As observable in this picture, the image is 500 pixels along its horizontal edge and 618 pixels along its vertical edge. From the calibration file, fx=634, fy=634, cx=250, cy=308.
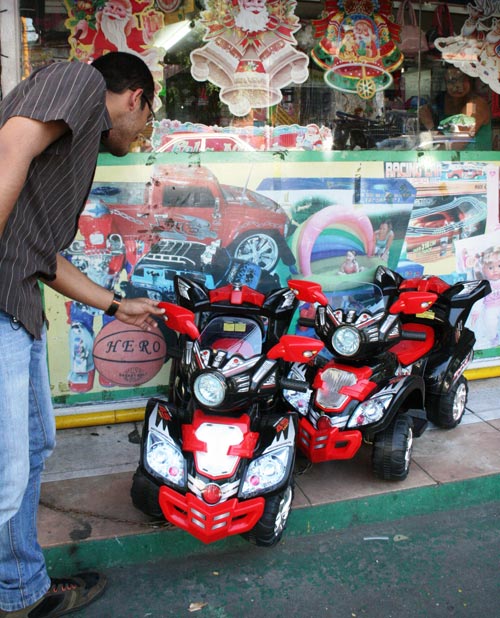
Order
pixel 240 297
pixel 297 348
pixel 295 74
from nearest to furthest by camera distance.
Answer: pixel 297 348 → pixel 240 297 → pixel 295 74

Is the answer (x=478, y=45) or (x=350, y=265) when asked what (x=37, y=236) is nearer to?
(x=350, y=265)

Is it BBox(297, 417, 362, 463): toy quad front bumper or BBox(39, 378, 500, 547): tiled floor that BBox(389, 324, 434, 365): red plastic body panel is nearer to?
BBox(39, 378, 500, 547): tiled floor

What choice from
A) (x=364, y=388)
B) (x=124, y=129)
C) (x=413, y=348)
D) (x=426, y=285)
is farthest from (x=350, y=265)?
(x=124, y=129)

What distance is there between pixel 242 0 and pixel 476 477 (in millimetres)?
3296

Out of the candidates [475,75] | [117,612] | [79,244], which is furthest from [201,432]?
[475,75]

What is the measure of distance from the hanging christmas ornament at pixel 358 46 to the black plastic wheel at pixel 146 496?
118 inches

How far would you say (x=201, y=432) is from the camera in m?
2.76

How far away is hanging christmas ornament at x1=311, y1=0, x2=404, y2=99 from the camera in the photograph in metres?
4.37

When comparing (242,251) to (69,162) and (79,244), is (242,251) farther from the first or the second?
(69,162)

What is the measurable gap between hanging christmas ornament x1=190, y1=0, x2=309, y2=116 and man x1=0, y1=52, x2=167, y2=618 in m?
2.09

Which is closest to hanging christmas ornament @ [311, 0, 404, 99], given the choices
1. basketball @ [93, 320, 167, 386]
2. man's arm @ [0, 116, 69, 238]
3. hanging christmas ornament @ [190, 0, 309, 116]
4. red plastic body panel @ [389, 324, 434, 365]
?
hanging christmas ornament @ [190, 0, 309, 116]

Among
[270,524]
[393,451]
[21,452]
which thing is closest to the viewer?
[21,452]

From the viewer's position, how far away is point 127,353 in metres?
4.23

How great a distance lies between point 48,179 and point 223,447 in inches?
53.4
